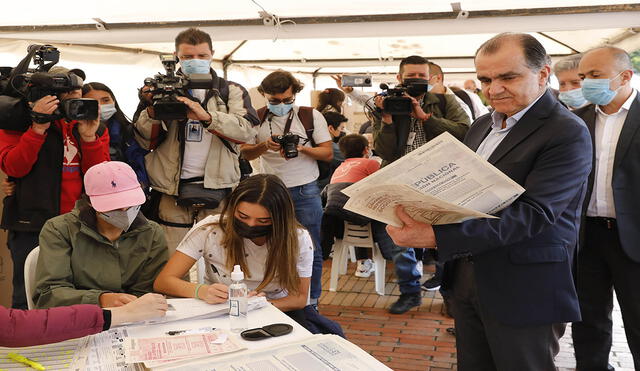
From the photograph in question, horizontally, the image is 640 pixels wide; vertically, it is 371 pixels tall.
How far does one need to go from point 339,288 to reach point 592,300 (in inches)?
85.8

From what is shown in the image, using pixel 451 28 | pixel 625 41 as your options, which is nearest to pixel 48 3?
pixel 451 28

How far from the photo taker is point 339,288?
183 inches

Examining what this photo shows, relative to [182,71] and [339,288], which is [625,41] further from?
[182,71]

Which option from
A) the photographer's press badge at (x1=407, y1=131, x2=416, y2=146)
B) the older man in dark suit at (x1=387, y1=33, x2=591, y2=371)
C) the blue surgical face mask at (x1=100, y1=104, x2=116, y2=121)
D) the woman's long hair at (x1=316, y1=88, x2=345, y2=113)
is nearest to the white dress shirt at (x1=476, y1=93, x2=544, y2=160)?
the older man in dark suit at (x1=387, y1=33, x2=591, y2=371)

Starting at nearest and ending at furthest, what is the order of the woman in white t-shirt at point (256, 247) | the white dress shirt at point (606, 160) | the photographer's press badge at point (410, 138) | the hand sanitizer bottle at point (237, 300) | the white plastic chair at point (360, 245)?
1. the hand sanitizer bottle at point (237, 300)
2. the woman in white t-shirt at point (256, 247)
3. the white dress shirt at point (606, 160)
4. the photographer's press badge at point (410, 138)
5. the white plastic chair at point (360, 245)

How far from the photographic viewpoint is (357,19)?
13.8 feet

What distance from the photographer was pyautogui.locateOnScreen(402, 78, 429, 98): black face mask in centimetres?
330

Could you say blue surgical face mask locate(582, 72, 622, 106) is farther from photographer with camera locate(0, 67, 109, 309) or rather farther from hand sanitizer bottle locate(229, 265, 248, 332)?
photographer with camera locate(0, 67, 109, 309)

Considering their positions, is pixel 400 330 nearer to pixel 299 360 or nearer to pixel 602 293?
pixel 602 293

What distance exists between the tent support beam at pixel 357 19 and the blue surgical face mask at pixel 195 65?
1.37 meters

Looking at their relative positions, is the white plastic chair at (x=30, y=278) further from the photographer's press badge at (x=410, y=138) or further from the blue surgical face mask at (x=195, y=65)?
the photographer's press badge at (x=410, y=138)

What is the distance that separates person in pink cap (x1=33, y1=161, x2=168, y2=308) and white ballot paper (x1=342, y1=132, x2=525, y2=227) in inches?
38.4

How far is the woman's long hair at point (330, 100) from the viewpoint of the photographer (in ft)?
18.6

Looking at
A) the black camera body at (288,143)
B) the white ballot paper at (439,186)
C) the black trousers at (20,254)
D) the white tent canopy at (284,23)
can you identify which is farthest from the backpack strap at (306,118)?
the white ballot paper at (439,186)
